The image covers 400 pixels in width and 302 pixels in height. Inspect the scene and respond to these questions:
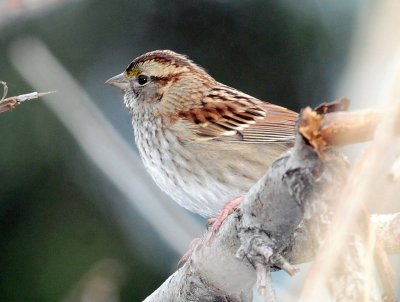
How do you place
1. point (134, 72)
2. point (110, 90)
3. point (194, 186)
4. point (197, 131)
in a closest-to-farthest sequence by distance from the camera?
point (194, 186) < point (197, 131) < point (134, 72) < point (110, 90)

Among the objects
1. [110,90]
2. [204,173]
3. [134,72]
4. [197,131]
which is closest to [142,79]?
[134,72]

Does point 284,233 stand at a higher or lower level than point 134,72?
lower

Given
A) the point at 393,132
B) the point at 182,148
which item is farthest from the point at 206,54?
the point at 393,132

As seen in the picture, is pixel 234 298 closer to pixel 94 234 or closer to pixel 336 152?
pixel 336 152

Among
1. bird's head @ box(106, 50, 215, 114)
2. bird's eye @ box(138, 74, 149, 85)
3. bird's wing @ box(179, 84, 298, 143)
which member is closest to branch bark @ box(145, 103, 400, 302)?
bird's wing @ box(179, 84, 298, 143)

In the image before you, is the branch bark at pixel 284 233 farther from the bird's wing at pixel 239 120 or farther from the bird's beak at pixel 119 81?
the bird's beak at pixel 119 81

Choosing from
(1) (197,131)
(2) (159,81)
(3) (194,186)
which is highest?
(2) (159,81)

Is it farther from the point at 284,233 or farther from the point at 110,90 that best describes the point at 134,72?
the point at 284,233

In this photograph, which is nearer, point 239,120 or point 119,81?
point 239,120
